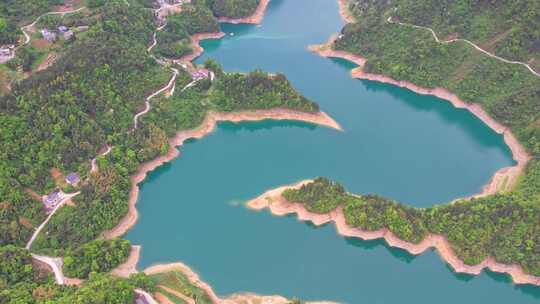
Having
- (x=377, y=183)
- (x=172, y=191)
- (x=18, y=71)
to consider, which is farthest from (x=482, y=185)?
(x=18, y=71)

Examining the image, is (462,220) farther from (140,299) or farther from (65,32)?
(65,32)

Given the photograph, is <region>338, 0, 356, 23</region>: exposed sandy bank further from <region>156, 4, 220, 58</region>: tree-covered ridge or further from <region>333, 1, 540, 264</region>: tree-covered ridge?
<region>156, 4, 220, 58</region>: tree-covered ridge

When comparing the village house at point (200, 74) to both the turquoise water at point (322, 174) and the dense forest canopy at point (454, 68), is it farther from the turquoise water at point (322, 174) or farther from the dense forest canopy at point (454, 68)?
the dense forest canopy at point (454, 68)

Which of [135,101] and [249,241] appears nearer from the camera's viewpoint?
[249,241]

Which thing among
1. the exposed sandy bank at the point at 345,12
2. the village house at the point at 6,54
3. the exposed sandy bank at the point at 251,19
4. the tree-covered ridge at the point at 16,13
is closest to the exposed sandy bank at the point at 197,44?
the exposed sandy bank at the point at 251,19

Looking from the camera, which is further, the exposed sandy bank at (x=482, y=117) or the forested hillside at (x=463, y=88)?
the exposed sandy bank at (x=482, y=117)

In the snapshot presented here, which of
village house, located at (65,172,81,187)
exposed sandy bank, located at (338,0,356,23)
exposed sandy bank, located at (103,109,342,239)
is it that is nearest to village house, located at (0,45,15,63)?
village house, located at (65,172,81,187)

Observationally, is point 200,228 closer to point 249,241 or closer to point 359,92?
point 249,241
